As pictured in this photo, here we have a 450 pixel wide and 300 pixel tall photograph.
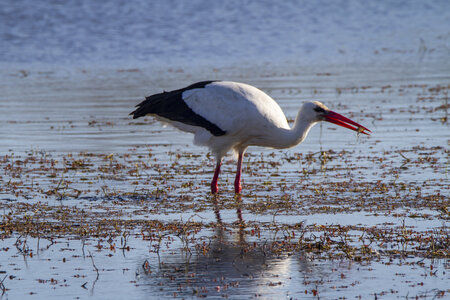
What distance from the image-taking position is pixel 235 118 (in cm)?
968

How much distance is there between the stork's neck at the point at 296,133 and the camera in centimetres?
974

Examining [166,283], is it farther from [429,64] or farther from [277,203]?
[429,64]

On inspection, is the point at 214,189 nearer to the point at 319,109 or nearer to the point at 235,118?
the point at 235,118

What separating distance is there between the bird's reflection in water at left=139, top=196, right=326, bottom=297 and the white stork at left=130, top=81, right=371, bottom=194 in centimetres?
264

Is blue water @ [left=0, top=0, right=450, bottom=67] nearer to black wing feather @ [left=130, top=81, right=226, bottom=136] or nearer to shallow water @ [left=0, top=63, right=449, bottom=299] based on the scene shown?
shallow water @ [left=0, top=63, right=449, bottom=299]

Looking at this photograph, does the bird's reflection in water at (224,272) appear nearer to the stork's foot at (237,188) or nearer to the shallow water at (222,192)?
the shallow water at (222,192)

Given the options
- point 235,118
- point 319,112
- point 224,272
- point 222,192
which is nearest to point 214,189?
point 222,192

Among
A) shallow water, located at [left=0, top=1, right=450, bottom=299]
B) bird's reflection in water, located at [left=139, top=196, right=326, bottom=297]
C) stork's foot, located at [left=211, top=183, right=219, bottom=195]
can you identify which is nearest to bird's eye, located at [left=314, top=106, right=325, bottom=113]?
shallow water, located at [left=0, top=1, right=450, bottom=299]

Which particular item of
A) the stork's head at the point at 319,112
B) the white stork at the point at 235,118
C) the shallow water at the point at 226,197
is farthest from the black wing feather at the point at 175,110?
the stork's head at the point at 319,112

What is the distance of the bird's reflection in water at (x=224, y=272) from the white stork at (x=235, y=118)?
2.64 m

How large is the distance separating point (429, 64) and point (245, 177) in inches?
549

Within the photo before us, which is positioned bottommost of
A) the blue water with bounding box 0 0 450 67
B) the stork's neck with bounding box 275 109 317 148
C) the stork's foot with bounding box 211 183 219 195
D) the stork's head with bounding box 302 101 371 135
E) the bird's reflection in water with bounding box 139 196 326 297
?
the bird's reflection in water with bounding box 139 196 326 297

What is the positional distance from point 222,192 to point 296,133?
1114 mm

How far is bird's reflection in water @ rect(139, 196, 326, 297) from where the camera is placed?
19.2 feet
